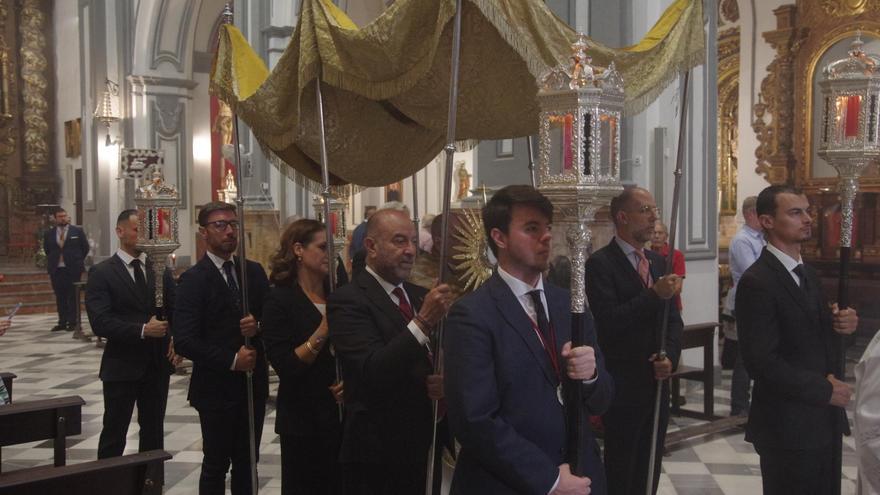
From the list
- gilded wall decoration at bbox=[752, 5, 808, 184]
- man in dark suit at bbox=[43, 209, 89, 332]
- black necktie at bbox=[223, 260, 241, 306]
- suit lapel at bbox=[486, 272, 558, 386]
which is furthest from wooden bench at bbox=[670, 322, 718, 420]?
man in dark suit at bbox=[43, 209, 89, 332]

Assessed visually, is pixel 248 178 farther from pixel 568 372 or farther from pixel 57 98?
pixel 57 98

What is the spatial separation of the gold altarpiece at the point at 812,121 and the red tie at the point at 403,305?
8.33m

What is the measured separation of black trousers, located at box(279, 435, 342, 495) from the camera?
345 centimetres

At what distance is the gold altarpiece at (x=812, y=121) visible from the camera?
397 inches

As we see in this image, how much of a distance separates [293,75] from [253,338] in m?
1.25

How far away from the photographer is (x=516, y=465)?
2.08 metres

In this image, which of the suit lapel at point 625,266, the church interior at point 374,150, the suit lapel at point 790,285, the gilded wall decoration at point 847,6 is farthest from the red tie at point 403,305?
the gilded wall decoration at point 847,6

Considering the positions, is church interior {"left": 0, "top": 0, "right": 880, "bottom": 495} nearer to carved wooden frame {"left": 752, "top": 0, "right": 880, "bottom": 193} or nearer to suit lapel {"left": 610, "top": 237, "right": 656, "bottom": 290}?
carved wooden frame {"left": 752, "top": 0, "right": 880, "bottom": 193}

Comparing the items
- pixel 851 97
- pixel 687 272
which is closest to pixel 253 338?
pixel 851 97

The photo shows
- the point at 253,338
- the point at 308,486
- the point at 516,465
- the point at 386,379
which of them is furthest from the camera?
the point at 253,338

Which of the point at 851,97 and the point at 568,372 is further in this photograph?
the point at 851,97

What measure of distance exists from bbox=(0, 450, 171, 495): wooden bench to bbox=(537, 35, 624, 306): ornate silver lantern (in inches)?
68.6

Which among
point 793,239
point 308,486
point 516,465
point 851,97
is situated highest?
point 851,97

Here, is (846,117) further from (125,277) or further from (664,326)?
(125,277)
